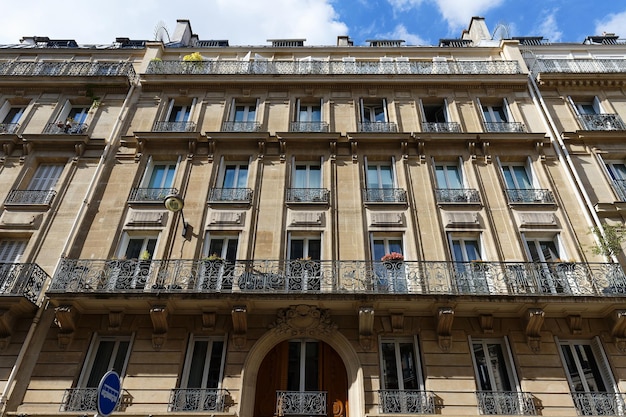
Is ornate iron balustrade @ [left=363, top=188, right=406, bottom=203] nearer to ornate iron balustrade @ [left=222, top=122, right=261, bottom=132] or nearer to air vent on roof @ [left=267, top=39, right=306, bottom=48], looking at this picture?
ornate iron balustrade @ [left=222, top=122, right=261, bottom=132]

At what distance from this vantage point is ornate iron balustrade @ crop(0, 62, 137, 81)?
16.4m

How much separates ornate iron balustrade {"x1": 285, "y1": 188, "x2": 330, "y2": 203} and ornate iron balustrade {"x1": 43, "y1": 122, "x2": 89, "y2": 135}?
7.83 m

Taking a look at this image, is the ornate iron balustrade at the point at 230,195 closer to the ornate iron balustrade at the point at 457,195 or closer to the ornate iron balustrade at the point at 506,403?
the ornate iron balustrade at the point at 457,195

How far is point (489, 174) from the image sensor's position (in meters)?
13.2

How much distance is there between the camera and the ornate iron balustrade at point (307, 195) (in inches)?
492

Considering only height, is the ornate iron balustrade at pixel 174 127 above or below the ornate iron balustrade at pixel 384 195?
above

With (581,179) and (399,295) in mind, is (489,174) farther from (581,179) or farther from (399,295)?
(399,295)

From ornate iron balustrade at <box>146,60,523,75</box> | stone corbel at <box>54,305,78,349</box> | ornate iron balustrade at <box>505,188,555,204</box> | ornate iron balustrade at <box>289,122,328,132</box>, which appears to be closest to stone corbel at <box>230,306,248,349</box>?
stone corbel at <box>54,305,78,349</box>

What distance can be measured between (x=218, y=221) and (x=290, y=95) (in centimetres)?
638

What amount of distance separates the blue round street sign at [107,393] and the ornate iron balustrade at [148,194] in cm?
706

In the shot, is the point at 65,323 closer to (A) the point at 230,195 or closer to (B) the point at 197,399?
(B) the point at 197,399

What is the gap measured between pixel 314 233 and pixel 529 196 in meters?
6.65

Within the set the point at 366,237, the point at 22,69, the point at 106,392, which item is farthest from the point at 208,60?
the point at 106,392

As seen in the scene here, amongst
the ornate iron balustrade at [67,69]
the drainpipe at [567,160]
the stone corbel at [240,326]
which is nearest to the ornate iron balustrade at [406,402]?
the stone corbel at [240,326]
